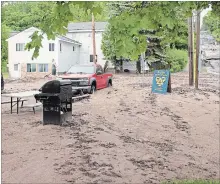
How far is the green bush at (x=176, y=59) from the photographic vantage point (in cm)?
3500

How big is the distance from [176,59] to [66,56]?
11095 mm

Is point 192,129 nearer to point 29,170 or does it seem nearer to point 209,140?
point 209,140

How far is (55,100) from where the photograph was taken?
856 centimetres

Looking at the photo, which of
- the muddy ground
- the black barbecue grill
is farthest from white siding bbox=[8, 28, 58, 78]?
the black barbecue grill

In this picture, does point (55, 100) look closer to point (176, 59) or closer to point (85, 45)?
point (176, 59)

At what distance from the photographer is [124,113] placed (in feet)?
37.8

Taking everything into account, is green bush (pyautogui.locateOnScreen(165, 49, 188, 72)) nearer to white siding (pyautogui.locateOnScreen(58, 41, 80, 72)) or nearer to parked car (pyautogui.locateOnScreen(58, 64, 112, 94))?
white siding (pyautogui.locateOnScreen(58, 41, 80, 72))

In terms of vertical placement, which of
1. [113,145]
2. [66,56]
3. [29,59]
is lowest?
[113,145]

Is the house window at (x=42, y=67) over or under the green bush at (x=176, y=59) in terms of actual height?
under

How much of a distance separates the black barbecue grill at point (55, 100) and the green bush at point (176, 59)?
26501mm

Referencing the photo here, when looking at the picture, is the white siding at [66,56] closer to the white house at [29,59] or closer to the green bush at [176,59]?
the white house at [29,59]

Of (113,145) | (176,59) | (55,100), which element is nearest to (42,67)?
(176,59)

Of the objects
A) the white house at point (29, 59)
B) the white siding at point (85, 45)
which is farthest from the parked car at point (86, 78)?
the white siding at point (85, 45)

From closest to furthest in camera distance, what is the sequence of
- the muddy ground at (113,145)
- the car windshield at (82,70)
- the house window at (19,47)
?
the muddy ground at (113,145), the car windshield at (82,70), the house window at (19,47)
